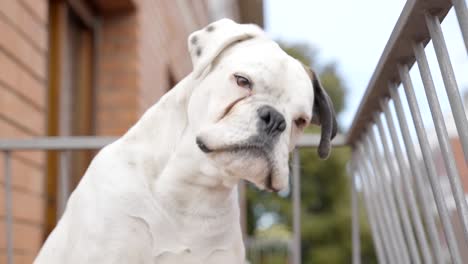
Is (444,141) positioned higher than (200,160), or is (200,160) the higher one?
(200,160)

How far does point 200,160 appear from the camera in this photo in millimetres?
2270

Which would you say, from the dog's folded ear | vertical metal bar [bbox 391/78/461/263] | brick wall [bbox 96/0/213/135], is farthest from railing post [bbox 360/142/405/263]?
brick wall [bbox 96/0/213/135]

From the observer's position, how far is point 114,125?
5152 mm

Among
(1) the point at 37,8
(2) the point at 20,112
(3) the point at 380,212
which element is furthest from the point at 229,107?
(1) the point at 37,8

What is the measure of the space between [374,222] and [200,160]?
1123 mm

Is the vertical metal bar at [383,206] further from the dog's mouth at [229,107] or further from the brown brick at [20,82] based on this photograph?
the brown brick at [20,82]

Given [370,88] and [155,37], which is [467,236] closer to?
[370,88]

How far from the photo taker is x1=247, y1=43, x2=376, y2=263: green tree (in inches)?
891

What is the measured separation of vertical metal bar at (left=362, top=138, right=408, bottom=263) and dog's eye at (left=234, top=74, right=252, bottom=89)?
32.7 inches

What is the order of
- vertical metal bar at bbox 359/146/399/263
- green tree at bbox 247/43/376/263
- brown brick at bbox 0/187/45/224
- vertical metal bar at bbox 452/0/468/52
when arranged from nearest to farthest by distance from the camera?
vertical metal bar at bbox 452/0/468/52 < vertical metal bar at bbox 359/146/399/263 < brown brick at bbox 0/187/45/224 < green tree at bbox 247/43/376/263

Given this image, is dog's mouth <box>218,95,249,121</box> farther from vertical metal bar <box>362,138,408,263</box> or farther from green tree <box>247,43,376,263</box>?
green tree <box>247,43,376,263</box>

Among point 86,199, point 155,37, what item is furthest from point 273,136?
point 155,37

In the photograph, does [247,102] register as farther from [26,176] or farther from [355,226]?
[26,176]


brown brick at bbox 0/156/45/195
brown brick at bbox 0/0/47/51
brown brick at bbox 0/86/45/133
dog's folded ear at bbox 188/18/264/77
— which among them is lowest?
brown brick at bbox 0/156/45/195
